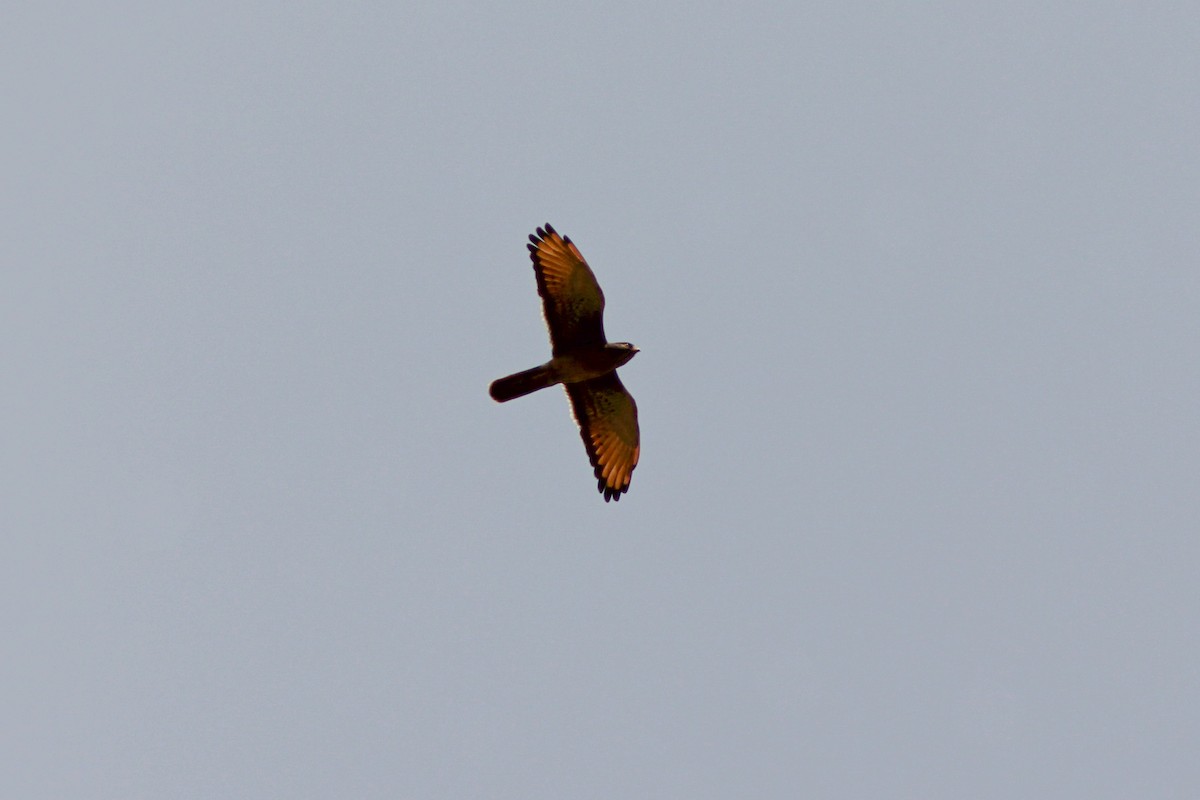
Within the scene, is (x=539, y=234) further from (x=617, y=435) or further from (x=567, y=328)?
(x=617, y=435)

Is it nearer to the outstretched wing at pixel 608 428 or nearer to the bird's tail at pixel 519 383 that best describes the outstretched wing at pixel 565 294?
the bird's tail at pixel 519 383

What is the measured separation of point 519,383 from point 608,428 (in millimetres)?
1639

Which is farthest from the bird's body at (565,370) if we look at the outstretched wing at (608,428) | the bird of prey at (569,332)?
the outstretched wing at (608,428)

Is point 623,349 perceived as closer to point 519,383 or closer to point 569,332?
point 569,332

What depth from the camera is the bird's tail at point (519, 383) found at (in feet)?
67.5

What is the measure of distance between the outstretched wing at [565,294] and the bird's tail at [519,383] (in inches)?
14.9

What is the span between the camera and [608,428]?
21.4m

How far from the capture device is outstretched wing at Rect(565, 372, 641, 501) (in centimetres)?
2122

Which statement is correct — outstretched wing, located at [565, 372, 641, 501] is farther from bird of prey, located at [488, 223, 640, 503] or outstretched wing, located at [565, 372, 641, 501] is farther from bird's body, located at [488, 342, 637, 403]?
bird's body, located at [488, 342, 637, 403]

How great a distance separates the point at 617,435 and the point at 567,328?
77.0 inches

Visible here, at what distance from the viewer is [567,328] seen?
67.2 ft

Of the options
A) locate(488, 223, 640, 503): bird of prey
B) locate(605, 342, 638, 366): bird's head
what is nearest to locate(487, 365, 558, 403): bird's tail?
locate(488, 223, 640, 503): bird of prey

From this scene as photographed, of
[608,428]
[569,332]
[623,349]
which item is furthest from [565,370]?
[608,428]

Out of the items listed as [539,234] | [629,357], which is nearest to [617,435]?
Result: [629,357]
